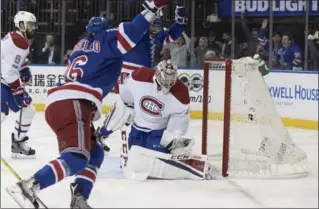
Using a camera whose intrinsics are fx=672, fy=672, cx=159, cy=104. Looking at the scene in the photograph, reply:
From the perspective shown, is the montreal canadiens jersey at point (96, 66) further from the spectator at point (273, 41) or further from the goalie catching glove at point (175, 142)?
the spectator at point (273, 41)

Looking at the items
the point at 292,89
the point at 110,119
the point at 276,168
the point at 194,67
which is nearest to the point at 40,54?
the point at 194,67

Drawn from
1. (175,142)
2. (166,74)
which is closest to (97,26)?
(166,74)

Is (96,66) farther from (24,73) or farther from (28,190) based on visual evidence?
(24,73)

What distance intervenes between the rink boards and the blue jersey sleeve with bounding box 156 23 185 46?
1.42ft

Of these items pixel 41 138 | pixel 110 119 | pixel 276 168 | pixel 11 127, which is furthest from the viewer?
pixel 11 127

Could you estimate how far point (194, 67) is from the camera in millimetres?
6383

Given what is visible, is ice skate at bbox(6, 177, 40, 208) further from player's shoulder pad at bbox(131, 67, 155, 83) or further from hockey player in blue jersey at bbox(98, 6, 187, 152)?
hockey player in blue jersey at bbox(98, 6, 187, 152)

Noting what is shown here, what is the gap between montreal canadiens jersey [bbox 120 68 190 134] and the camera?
3029 millimetres

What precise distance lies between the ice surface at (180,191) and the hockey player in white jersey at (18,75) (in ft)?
0.41

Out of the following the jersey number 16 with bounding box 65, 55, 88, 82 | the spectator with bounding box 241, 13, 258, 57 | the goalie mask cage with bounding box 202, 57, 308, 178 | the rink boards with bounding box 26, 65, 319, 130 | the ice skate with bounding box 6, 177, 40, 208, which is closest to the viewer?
the ice skate with bounding box 6, 177, 40, 208

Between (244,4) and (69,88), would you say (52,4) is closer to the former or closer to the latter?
(244,4)

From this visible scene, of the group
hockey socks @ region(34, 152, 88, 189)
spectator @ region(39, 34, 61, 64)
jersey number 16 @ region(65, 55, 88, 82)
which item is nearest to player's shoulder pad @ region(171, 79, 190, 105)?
jersey number 16 @ region(65, 55, 88, 82)

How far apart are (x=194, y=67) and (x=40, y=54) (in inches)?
62.0

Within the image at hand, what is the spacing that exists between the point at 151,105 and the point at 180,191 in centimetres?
60
